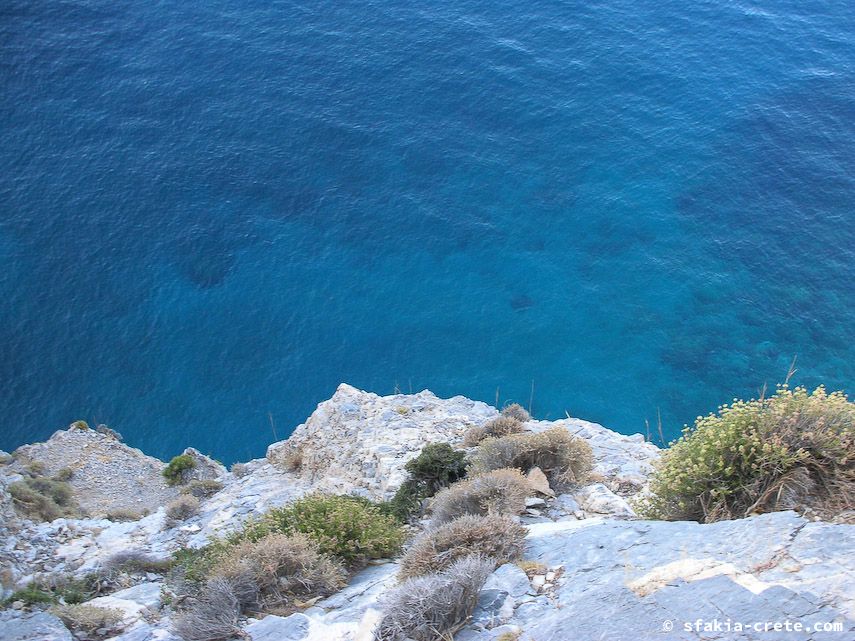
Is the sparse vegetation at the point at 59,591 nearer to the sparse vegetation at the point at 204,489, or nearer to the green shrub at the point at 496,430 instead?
the sparse vegetation at the point at 204,489

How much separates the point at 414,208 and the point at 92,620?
4079 centimetres

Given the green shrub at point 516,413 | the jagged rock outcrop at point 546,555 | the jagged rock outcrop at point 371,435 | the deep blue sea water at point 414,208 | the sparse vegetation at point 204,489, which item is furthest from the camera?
the deep blue sea water at point 414,208

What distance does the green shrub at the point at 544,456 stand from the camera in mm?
17062

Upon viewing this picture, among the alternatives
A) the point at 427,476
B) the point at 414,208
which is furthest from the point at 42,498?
the point at 414,208

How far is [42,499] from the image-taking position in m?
26.4

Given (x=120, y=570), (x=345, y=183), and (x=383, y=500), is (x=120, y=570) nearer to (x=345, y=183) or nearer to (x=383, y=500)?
(x=383, y=500)

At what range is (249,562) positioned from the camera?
13750 millimetres

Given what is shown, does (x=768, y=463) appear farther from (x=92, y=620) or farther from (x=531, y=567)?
(x=92, y=620)

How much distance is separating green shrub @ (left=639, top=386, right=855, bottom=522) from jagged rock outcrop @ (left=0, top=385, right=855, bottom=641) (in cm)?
107

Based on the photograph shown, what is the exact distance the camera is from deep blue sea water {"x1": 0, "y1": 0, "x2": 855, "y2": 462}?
42750 millimetres

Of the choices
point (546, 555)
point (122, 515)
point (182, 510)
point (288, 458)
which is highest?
point (546, 555)

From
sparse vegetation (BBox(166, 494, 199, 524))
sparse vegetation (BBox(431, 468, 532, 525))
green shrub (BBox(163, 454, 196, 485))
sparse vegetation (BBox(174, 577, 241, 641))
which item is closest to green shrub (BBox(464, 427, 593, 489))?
sparse vegetation (BBox(431, 468, 532, 525))

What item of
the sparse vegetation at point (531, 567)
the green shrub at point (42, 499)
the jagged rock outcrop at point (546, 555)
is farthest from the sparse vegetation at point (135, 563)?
the sparse vegetation at point (531, 567)

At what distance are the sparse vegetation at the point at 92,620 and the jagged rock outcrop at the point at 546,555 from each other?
0.25 metres
